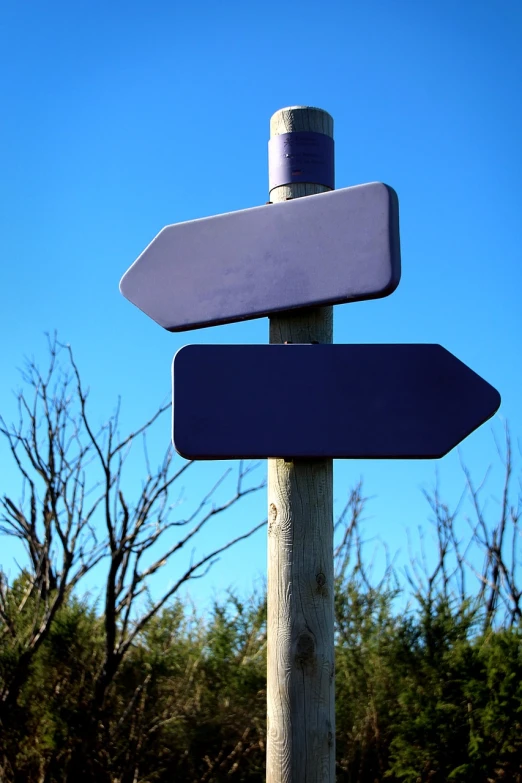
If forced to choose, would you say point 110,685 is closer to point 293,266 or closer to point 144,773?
point 144,773

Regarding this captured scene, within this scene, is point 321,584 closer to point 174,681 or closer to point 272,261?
point 272,261

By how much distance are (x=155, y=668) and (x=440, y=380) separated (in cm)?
511

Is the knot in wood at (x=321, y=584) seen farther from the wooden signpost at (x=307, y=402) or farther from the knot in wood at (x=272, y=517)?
the knot in wood at (x=272, y=517)

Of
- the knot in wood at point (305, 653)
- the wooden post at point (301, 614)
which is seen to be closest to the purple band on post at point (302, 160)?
the wooden post at point (301, 614)

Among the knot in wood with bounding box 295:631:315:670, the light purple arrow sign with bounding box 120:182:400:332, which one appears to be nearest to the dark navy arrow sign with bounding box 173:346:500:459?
the light purple arrow sign with bounding box 120:182:400:332

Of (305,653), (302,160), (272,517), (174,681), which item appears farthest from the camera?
(174,681)

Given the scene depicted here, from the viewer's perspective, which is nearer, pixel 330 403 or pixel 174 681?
pixel 330 403

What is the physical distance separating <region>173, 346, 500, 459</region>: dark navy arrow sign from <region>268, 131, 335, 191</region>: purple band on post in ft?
1.85

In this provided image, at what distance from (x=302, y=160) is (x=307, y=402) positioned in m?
0.77

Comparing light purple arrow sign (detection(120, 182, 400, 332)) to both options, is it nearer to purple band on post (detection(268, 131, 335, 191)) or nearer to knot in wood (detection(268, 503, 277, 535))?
purple band on post (detection(268, 131, 335, 191))

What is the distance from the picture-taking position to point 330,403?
2.30 m

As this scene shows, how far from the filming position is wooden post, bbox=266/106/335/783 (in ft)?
7.35

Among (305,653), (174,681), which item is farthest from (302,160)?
(174,681)

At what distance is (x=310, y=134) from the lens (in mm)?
2590
